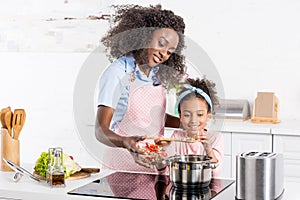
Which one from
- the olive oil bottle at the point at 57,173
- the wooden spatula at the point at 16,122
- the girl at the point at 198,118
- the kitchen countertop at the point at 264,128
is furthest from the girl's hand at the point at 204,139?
the kitchen countertop at the point at 264,128

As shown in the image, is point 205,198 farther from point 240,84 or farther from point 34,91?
point 34,91

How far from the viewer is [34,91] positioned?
4496 millimetres

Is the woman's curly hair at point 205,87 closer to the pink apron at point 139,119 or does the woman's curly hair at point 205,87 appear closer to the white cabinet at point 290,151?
the pink apron at point 139,119

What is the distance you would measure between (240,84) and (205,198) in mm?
2183

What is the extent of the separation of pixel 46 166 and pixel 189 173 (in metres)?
0.55

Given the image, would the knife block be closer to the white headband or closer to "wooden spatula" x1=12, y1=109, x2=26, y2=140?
"wooden spatula" x1=12, y1=109, x2=26, y2=140

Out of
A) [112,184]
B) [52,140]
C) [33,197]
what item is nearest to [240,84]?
[52,140]

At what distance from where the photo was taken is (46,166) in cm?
218

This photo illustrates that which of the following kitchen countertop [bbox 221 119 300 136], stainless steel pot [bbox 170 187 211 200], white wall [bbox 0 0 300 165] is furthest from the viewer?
white wall [bbox 0 0 300 165]

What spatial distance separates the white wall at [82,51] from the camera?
393 cm

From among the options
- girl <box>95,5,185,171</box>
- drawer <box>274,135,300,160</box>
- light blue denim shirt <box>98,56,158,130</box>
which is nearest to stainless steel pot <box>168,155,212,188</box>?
girl <box>95,5,185,171</box>

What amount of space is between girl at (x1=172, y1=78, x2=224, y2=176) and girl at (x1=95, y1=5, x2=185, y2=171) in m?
0.08

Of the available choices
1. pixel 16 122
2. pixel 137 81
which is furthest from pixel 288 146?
pixel 16 122

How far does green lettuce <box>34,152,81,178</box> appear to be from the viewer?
2.19 meters
